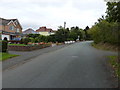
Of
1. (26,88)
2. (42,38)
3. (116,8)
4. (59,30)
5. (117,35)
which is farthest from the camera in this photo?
(59,30)

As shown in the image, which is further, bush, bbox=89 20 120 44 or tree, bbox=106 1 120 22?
bush, bbox=89 20 120 44

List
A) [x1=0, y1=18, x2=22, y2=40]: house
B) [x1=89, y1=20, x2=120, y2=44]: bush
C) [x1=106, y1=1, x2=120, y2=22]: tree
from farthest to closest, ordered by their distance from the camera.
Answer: [x1=0, y1=18, x2=22, y2=40]: house, [x1=89, y1=20, x2=120, y2=44]: bush, [x1=106, y1=1, x2=120, y2=22]: tree

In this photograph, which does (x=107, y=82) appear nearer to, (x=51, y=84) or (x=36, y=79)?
(x=51, y=84)

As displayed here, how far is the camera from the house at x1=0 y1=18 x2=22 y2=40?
31.7 metres

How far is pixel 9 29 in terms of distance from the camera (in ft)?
118

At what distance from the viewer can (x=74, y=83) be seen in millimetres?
4707

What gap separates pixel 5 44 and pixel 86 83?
10561 mm

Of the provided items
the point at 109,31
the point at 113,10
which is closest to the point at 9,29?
the point at 109,31

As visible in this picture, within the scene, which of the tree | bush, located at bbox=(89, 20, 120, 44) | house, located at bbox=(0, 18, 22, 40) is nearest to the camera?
the tree

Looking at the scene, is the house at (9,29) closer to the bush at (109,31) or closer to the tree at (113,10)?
the bush at (109,31)

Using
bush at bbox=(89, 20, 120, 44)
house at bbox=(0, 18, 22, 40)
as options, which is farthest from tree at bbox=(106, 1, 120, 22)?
house at bbox=(0, 18, 22, 40)

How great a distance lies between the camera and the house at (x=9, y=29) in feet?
104

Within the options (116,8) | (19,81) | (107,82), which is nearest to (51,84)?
(19,81)

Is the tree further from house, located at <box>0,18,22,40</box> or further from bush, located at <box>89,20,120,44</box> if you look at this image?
house, located at <box>0,18,22,40</box>
